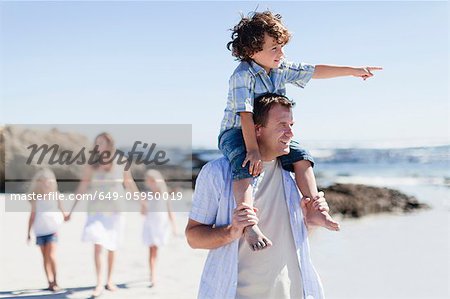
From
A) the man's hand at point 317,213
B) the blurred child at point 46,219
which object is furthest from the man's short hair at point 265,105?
the blurred child at point 46,219

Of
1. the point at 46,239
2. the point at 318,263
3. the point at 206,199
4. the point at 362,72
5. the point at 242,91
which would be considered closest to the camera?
the point at 206,199

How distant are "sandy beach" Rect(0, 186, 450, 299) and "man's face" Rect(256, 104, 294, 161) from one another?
197 inches

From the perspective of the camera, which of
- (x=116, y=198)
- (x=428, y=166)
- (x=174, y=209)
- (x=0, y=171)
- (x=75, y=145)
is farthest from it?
(x=428, y=166)

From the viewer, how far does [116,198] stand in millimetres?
6559

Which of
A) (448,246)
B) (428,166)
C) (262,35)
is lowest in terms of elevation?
(448,246)

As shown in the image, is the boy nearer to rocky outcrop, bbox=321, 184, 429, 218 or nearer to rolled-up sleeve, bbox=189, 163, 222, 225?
rolled-up sleeve, bbox=189, 163, 222, 225

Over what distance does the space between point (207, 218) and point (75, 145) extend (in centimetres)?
1697

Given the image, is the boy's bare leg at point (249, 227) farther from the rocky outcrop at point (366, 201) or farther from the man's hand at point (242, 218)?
the rocky outcrop at point (366, 201)

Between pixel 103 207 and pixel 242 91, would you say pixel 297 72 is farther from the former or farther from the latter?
pixel 103 207

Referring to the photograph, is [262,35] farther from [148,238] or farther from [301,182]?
[148,238]

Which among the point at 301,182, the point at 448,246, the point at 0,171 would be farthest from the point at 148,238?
the point at 0,171

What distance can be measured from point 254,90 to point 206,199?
0.54 m

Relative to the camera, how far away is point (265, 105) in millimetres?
2598

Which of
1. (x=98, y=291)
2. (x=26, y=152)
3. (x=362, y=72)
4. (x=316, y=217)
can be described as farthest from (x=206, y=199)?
(x=26, y=152)
